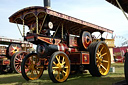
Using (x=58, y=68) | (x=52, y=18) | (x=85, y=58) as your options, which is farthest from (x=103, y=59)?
(x=52, y=18)

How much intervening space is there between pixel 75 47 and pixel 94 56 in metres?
1.00

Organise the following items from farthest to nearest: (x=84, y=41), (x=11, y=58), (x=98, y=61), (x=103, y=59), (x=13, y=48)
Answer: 1. (x=13, y=48)
2. (x=11, y=58)
3. (x=103, y=59)
4. (x=84, y=41)
5. (x=98, y=61)

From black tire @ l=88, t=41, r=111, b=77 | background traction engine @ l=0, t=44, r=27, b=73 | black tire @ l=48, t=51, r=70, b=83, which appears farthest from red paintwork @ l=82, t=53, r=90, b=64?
background traction engine @ l=0, t=44, r=27, b=73

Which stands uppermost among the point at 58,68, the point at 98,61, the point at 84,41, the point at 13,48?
the point at 84,41

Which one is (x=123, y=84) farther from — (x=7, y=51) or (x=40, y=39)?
(x=7, y=51)

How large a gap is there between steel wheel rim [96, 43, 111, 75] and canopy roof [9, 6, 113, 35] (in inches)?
42.6

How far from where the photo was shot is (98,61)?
24.6 ft

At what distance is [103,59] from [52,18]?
336cm

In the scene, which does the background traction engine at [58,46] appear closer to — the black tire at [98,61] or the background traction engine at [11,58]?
the black tire at [98,61]

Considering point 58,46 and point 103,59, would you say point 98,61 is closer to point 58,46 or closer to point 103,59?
point 103,59

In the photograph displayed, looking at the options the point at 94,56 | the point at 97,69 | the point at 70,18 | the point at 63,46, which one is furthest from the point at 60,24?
the point at 97,69

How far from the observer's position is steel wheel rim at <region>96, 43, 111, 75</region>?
7483mm

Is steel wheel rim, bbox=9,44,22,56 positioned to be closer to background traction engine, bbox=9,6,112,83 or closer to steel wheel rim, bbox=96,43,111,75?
background traction engine, bbox=9,6,112,83

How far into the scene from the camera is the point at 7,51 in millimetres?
11617
